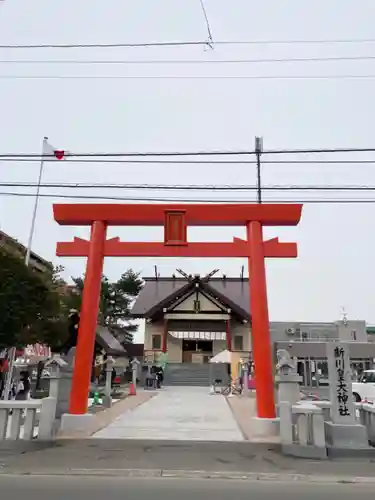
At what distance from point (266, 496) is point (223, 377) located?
25.2 meters

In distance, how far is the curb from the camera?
20.9 ft

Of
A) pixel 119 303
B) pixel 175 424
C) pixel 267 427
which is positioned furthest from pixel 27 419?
pixel 119 303

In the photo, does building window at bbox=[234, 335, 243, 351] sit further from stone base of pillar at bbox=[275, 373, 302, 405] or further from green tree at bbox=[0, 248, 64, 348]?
stone base of pillar at bbox=[275, 373, 302, 405]

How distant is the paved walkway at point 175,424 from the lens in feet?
32.5

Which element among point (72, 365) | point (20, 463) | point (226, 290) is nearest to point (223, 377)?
point (226, 290)

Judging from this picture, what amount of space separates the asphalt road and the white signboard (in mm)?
2835

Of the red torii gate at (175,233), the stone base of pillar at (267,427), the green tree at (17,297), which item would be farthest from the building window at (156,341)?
the stone base of pillar at (267,427)

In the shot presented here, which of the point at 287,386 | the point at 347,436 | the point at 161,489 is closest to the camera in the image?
the point at 161,489

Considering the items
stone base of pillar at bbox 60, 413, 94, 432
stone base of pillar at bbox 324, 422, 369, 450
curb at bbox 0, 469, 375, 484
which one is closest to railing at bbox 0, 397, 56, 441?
stone base of pillar at bbox 60, 413, 94, 432

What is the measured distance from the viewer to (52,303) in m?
16.7

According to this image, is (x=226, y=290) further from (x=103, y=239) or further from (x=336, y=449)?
(x=336, y=449)

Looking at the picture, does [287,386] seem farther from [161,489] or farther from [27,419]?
[27,419]

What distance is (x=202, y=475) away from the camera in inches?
254

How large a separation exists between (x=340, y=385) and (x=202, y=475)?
158 inches
